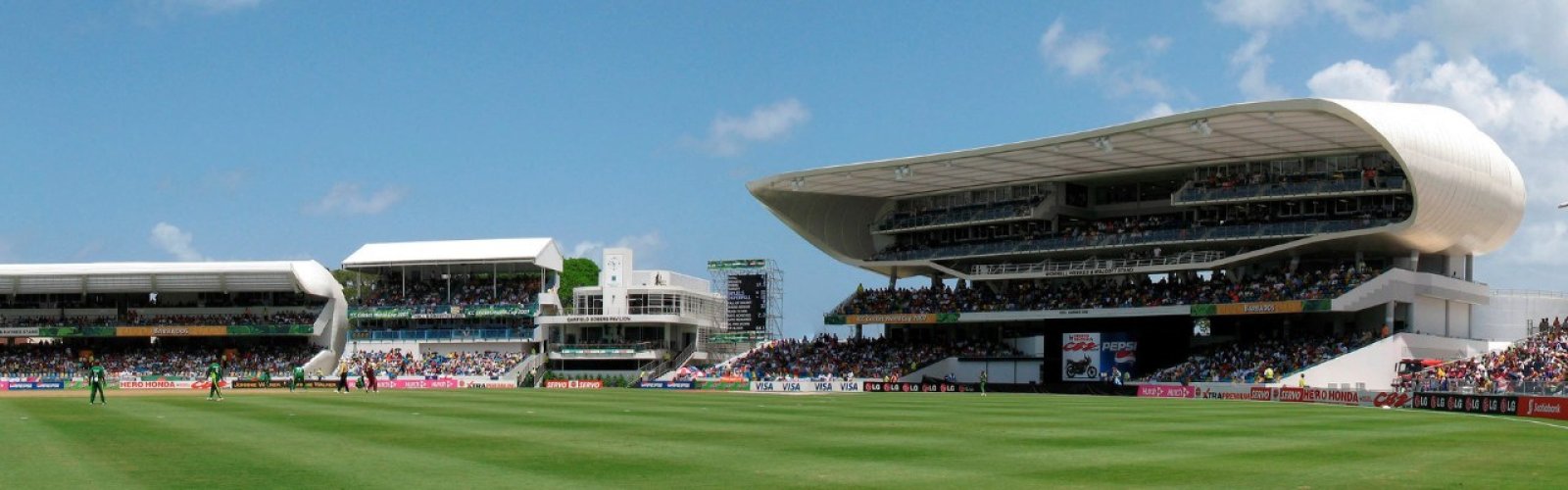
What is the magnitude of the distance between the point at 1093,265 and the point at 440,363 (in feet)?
137

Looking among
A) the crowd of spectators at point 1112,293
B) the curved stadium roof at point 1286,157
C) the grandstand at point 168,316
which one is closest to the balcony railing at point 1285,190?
the curved stadium roof at point 1286,157

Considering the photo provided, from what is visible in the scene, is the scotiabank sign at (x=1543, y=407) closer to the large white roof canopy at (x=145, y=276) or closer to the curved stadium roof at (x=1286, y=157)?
the curved stadium roof at (x=1286, y=157)

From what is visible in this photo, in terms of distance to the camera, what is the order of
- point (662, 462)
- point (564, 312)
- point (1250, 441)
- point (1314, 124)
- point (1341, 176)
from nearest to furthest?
point (662, 462) < point (1250, 441) < point (1314, 124) < point (1341, 176) < point (564, 312)

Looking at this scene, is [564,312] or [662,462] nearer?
[662,462]

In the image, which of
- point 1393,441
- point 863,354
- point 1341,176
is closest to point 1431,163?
point 1341,176

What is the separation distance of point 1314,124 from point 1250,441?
140ft

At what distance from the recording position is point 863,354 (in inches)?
3430

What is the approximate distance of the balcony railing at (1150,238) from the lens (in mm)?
71125

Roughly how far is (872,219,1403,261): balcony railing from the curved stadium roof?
1.29m

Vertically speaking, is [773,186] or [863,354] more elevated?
[773,186]

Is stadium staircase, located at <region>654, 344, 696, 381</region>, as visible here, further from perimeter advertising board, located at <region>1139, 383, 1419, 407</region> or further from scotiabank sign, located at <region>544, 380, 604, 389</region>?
perimeter advertising board, located at <region>1139, 383, 1419, 407</region>

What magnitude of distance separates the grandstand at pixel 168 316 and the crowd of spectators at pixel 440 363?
171 inches

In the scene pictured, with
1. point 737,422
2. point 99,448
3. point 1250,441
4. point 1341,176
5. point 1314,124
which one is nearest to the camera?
point 99,448

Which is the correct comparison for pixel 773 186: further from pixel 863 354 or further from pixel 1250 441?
pixel 1250 441
